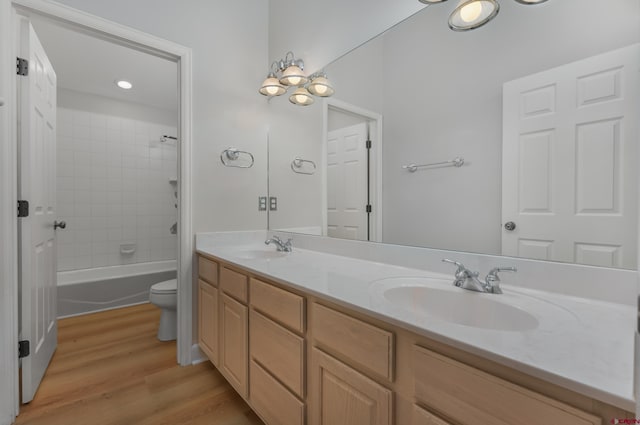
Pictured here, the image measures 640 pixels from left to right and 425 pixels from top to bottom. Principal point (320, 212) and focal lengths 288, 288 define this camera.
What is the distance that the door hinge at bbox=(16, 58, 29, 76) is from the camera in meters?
1.45

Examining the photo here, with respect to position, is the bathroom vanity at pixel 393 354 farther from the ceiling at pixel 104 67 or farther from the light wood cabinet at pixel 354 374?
the ceiling at pixel 104 67

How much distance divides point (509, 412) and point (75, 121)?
14.0ft

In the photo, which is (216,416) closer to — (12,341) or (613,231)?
(12,341)

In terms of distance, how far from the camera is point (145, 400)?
1.57m

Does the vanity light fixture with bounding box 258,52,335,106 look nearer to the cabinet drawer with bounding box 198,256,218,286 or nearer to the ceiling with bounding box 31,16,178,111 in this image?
the ceiling with bounding box 31,16,178,111

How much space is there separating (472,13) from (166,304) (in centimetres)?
259

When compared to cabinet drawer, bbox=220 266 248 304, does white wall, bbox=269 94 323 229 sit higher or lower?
higher

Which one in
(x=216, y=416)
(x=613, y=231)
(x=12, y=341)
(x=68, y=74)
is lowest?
(x=216, y=416)

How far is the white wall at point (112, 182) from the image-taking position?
3133 mm

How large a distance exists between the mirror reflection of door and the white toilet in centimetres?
137

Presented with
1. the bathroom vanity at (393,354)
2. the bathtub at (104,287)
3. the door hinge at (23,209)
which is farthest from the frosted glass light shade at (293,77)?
the bathtub at (104,287)

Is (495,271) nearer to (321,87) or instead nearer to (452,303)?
(452,303)

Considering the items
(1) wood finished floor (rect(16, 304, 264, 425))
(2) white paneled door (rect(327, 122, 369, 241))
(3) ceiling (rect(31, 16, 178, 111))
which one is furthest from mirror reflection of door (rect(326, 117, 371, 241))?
(3) ceiling (rect(31, 16, 178, 111))

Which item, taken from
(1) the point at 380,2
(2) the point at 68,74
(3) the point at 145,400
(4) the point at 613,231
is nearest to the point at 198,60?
(1) the point at 380,2
